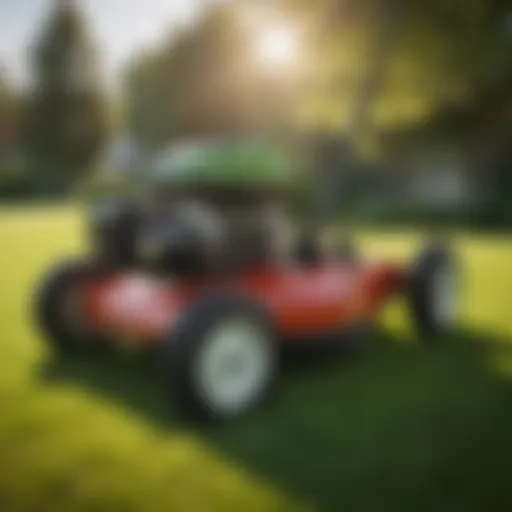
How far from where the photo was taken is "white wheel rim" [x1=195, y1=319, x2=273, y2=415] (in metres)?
0.96

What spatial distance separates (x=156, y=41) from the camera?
2.99 ft

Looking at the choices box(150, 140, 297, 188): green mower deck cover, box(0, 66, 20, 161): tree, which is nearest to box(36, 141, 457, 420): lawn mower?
box(150, 140, 297, 188): green mower deck cover

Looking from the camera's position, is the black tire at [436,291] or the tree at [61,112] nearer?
the tree at [61,112]

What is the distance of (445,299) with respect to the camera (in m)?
1.19

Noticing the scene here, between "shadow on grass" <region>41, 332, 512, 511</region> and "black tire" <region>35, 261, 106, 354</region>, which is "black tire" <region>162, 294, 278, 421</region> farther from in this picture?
"black tire" <region>35, 261, 106, 354</region>

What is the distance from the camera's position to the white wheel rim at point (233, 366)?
3.16 feet

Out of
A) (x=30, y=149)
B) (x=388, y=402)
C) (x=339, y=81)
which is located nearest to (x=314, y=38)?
(x=339, y=81)

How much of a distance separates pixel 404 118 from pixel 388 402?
16.6 inches

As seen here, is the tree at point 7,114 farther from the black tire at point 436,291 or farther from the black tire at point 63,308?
the black tire at point 436,291

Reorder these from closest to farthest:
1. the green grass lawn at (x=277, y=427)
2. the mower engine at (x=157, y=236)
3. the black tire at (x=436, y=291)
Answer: the green grass lawn at (x=277, y=427) < the mower engine at (x=157, y=236) < the black tire at (x=436, y=291)

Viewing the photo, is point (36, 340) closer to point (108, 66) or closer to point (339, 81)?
point (108, 66)

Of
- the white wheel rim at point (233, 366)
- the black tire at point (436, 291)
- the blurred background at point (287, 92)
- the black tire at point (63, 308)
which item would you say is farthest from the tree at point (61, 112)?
the black tire at point (436, 291)

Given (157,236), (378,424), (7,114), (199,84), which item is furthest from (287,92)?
(378,424)

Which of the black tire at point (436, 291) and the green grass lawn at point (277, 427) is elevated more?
the black tire at point (436, 291)
